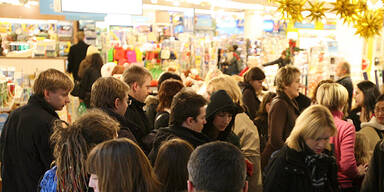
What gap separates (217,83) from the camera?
4113mm

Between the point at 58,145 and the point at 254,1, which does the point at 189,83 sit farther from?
the point at 254,1

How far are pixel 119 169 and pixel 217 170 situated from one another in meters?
0.43

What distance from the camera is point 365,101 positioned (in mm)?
4746

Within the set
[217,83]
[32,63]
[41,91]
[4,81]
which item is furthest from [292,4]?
[32,63]

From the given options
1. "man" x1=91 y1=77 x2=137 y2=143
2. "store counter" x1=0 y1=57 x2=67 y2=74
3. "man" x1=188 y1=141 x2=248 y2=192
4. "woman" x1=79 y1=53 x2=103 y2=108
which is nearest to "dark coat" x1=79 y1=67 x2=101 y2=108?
"woman" x1=79 y1=53 x2=103 y2=108

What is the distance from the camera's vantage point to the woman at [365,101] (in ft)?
15.2

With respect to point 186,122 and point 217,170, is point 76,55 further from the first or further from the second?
point 217,170

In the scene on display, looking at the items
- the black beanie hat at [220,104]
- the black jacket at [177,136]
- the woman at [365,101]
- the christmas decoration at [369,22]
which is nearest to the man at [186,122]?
the black jacket at [177,136]

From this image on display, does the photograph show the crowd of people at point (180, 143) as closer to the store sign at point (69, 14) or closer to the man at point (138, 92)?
the man at point (138, 92)

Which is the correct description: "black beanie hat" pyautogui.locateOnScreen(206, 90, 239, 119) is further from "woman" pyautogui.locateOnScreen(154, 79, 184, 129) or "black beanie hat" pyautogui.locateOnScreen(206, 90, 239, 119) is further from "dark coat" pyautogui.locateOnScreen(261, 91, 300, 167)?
"dark coat" pyautogui.locateOnScreen(261, 91, 300, 167)

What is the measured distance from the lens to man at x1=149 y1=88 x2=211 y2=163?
275cm

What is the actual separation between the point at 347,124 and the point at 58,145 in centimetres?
233

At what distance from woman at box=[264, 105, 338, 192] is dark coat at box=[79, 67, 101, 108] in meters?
4.63

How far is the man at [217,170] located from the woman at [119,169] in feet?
0.77
